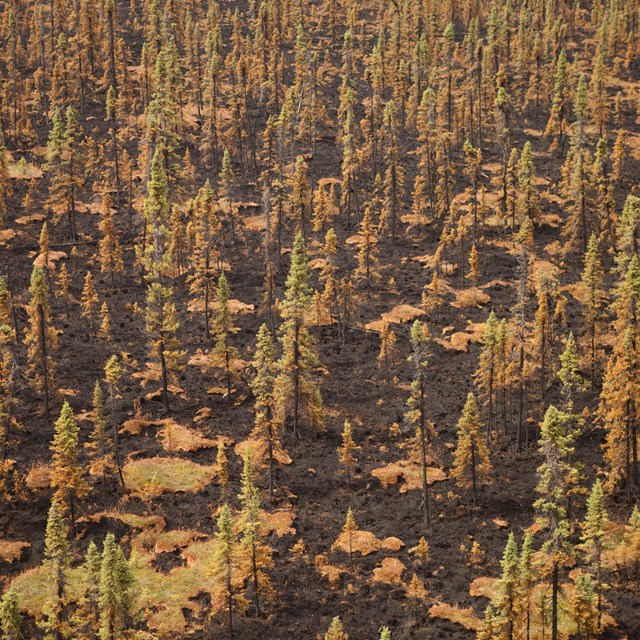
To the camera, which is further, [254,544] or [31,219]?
[31,219]

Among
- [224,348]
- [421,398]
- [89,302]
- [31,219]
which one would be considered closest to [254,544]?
[421,398]

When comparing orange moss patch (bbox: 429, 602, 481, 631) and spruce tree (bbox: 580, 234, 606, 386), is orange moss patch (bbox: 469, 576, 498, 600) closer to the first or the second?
orange moss patch (bbox: 429, 602, 481, 631)

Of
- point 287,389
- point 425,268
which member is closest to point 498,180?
point 425,268

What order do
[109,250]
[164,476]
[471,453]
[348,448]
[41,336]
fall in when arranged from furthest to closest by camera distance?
[109,250] < [41,336] < [164,476] < [348,448] < [471,453]

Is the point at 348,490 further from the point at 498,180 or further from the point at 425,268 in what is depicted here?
the point at 498,180

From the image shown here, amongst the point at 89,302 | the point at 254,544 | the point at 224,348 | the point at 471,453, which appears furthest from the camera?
the point at 89,302

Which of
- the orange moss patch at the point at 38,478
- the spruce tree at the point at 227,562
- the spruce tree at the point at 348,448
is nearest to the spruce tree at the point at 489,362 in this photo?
the spruce tree at the point at 348,448

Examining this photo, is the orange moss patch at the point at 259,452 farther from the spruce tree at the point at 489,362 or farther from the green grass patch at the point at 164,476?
the spruce tree at the point at 489,362

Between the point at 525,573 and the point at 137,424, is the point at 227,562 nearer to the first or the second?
the point at 525,573
